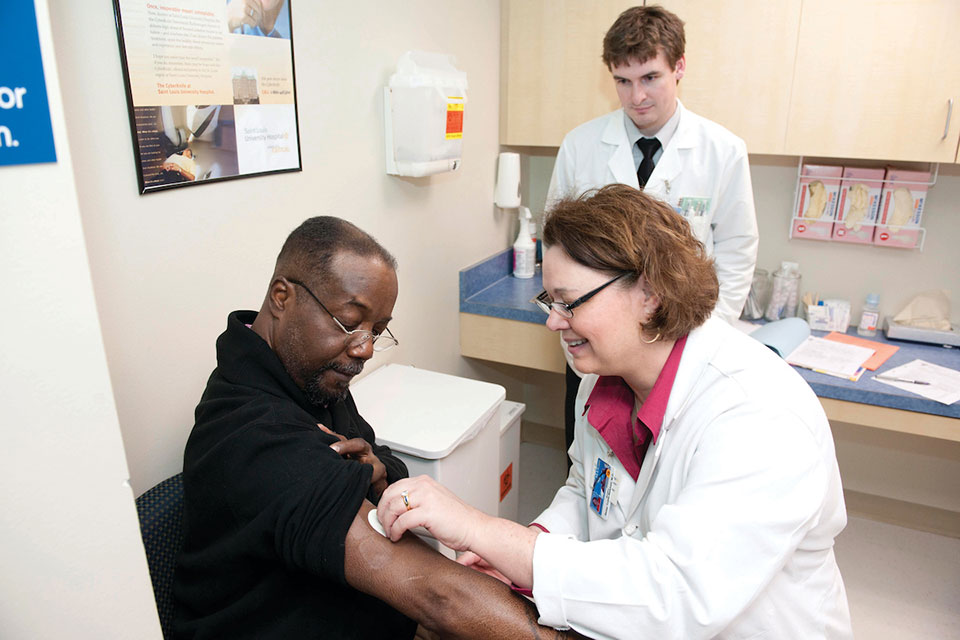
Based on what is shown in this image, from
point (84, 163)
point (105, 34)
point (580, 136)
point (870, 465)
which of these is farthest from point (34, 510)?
point (870, 465)

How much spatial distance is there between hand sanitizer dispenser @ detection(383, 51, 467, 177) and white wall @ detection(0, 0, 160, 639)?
137 centimetres

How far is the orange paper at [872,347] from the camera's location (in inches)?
87.7

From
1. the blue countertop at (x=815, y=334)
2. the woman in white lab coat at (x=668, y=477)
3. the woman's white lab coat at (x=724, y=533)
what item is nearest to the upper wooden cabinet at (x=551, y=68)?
the blue countertop at (x=815, y=334)

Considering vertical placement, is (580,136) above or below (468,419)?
above

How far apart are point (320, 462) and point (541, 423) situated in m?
2.41

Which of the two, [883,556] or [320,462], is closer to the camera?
[320,462]

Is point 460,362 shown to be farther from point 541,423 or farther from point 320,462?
point 320,462

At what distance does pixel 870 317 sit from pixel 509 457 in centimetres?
151

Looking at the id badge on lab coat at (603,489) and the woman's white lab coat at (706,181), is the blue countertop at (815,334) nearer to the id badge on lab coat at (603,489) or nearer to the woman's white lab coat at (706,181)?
the woman's white lab coat at (706,181)

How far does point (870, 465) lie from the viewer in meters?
2.75

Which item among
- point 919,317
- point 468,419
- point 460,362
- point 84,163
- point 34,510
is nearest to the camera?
point 34,510

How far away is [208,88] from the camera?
1373 mm

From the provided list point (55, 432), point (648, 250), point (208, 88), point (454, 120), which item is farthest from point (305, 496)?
point (454, 120)

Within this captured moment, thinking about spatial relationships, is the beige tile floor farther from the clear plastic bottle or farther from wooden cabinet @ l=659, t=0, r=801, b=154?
wooden cabinet @ l=659, t=0, r=801, b=154
